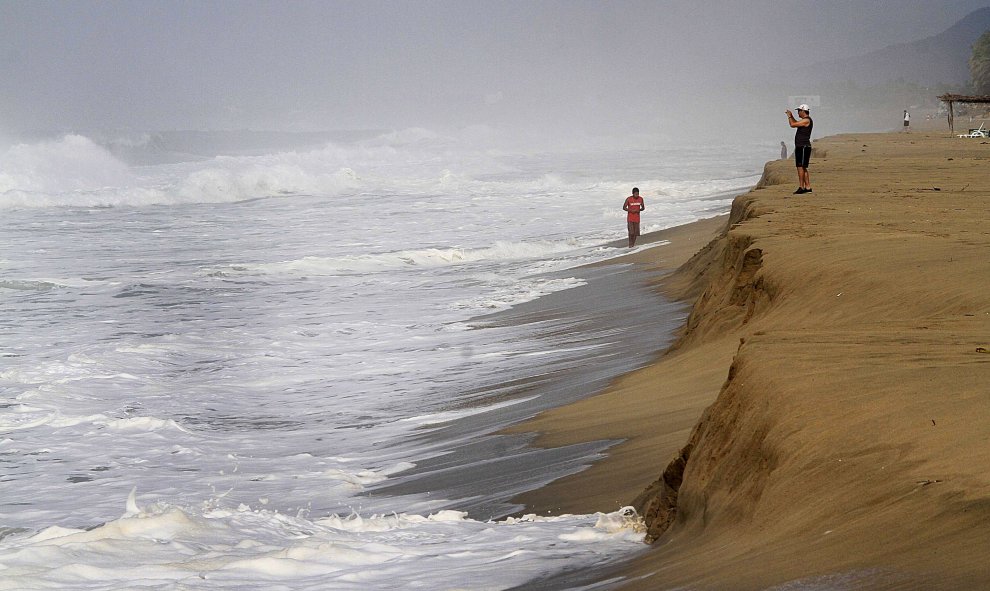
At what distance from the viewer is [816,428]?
429cm

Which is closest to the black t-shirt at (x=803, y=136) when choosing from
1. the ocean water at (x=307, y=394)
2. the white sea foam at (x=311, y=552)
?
the ocean water at (x=307, y=394)

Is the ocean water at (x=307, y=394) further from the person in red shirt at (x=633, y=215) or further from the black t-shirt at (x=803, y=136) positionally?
the black t-shirt at (x=803, y=136)

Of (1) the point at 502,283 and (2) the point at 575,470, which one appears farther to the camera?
(1) the point at 502,283

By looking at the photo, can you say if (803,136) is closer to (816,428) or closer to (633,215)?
(633,215)

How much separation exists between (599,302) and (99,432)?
7157 millimetres

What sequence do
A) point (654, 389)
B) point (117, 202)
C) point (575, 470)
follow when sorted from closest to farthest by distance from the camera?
1. point (575, 470)
2. point (654, 389)
3. point (117, 202)

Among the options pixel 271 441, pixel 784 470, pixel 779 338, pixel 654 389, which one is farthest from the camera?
pixel 271 441

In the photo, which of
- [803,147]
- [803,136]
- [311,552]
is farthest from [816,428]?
[803,136]

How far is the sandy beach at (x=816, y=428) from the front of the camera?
11.4ft

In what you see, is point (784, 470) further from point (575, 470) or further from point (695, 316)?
point (695, 316)

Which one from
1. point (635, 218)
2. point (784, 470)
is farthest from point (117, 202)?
point (784, 470)

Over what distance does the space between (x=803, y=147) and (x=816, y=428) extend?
12415 millimetres

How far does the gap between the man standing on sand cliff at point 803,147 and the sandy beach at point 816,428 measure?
493 centimetres

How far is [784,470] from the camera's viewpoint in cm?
420
